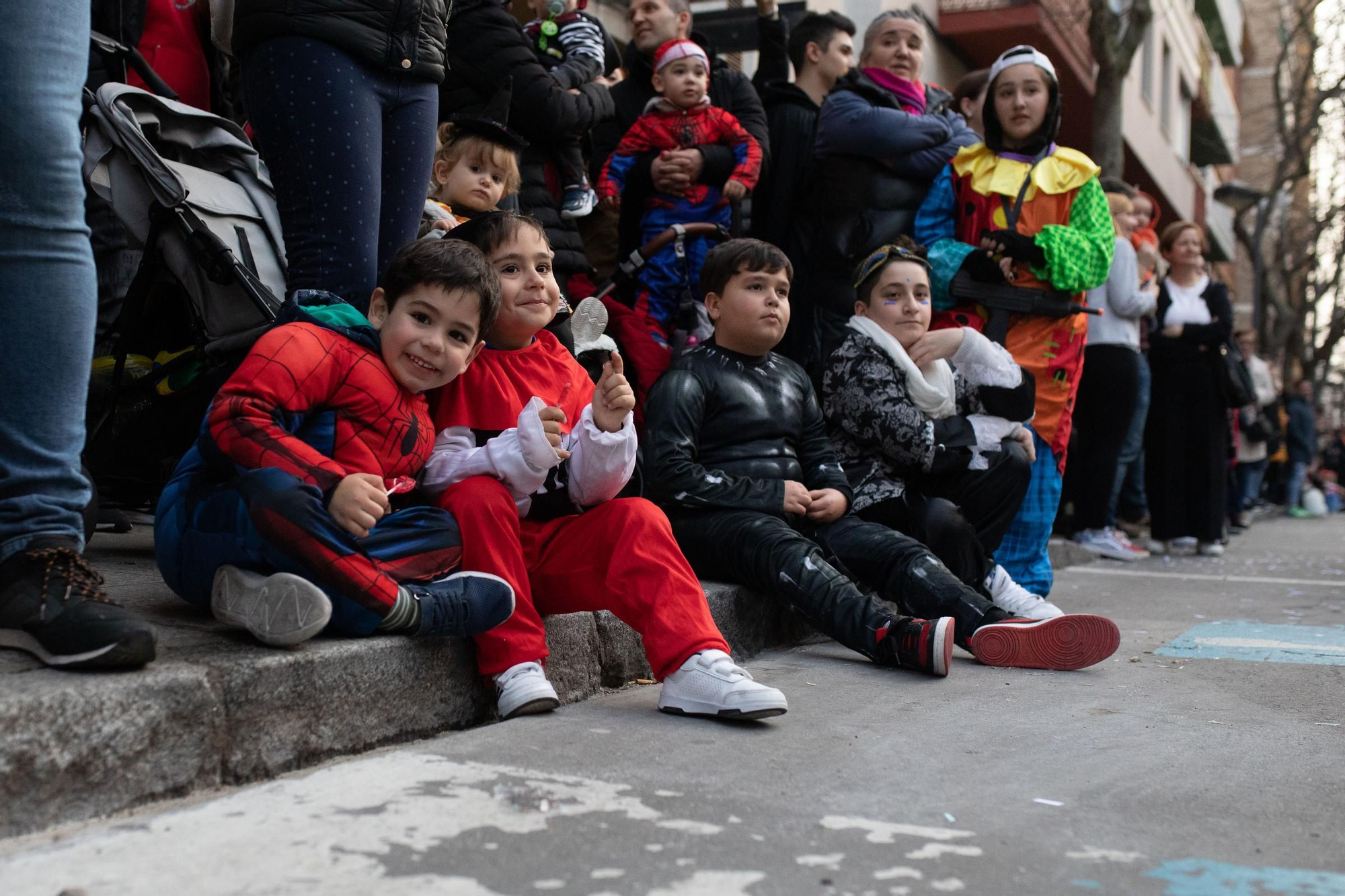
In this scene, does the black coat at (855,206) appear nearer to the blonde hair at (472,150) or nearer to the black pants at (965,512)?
the black pants at (965,512)

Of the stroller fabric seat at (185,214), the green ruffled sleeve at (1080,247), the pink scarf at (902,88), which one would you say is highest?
the pink scarf at (902,88)

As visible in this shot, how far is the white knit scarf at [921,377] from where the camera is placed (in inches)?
169

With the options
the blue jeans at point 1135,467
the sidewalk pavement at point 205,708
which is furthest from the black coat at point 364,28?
the blue jeans at point 1135,467

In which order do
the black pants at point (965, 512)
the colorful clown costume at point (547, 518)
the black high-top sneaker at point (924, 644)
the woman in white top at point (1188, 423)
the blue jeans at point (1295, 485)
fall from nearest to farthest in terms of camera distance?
the colorful clown costume at point (547, 518), the black high-top sneaker at point (924, 644), the black pants at point (965, 512), the woman in white top at point (1188, 423), the blue jeans at point (1295, 485)

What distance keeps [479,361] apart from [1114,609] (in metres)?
3.18

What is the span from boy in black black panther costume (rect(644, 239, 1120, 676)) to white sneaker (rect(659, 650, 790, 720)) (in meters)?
0.77

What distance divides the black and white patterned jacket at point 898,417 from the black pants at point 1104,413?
8.76 ft

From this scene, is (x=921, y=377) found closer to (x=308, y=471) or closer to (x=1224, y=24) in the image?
(x=308, y=471)

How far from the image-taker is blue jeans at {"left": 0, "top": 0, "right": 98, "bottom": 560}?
6.98 ft

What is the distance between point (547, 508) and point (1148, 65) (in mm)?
21944

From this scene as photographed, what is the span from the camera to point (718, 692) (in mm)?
2619

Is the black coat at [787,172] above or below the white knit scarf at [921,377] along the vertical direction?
above

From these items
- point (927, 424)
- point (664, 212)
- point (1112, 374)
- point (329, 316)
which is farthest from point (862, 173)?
point (329, 316)

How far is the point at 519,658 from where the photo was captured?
8.68ft
